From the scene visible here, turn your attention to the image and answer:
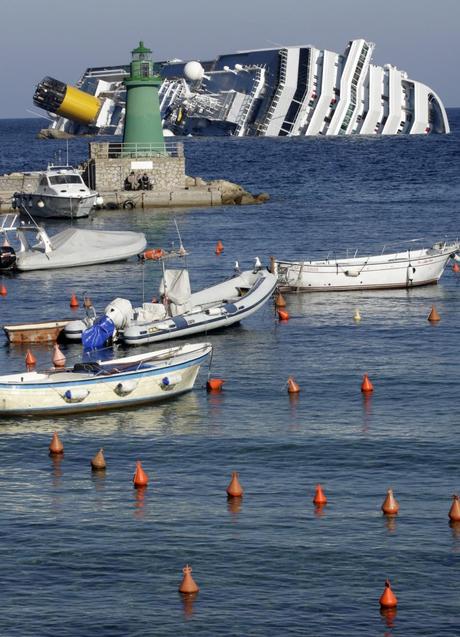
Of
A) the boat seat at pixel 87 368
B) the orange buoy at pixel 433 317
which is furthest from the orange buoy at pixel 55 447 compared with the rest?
the orange buoy at pixel 433 317

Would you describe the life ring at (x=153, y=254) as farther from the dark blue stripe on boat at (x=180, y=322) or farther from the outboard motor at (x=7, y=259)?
the dark blue stripe on boat at (x=180, y=322)

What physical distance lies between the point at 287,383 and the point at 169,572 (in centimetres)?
1413

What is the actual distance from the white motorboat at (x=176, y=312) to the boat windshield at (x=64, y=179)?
3229 cm

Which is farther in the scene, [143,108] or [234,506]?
[143,108]

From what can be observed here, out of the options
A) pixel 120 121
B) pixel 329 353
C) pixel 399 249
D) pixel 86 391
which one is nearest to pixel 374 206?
pixel 399 249

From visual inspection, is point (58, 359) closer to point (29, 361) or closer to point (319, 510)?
point (29, 361)

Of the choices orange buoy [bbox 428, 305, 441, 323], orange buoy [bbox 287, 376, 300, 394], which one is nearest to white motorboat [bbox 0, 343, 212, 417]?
orange buoy [bbox 287, 376, 300, 394]

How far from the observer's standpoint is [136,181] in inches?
3442

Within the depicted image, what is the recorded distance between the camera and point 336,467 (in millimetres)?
30891

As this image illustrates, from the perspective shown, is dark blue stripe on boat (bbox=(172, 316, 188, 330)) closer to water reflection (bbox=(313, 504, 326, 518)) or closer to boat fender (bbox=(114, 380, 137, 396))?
boat fender (bbox=(114, 380, 137, 396))

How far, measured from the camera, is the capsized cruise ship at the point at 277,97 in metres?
156

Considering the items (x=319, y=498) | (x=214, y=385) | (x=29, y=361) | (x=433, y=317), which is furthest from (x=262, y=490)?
(x=433, y=317)

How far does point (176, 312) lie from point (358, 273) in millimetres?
11456

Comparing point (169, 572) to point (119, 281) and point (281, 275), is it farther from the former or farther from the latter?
point (119, 281)
